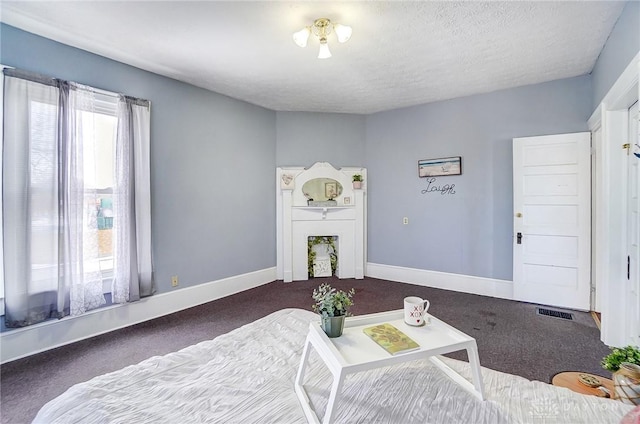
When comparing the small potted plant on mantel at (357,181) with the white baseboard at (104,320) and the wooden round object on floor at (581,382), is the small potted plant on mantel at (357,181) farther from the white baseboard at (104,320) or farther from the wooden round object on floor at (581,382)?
the wooden round object on floor at (581,382)

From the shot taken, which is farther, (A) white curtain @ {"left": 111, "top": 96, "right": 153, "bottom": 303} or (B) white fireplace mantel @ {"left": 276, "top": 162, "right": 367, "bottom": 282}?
(B) white fireplace mantel @ {"left": 276, "top": 162, "right": 367, "bottom": 282}

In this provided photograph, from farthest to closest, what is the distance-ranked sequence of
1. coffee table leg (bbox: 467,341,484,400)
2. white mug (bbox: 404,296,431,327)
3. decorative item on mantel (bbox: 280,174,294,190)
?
decorative item on mantel (bbox: 280,174,294,190) < white mug (bbox: 404,296,431,327) < coffee table leg (bbox: 467,341,484,400)

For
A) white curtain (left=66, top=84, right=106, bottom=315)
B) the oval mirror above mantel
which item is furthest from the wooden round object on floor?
white curtain (left=66, top=84, right=106, bottom=315)

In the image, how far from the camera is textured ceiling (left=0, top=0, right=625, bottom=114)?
2113mm

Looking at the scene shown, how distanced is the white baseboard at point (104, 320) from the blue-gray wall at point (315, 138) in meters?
2.00

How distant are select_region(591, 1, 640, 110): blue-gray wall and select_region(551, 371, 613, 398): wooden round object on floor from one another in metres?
2.09

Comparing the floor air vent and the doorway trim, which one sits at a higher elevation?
the doorway trim

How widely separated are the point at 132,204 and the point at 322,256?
2776 millimetres

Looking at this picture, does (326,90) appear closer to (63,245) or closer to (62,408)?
(63,245)

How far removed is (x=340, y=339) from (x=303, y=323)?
81 cm

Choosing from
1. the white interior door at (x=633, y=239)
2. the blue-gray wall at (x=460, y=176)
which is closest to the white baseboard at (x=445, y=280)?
the blue-gray wall at (x=460, y=176)

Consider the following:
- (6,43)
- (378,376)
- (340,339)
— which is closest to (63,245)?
(6,43)

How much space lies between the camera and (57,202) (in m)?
2.40

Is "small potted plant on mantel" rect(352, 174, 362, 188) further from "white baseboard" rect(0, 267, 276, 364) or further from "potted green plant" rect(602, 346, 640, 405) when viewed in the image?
"potted green plant" rect(602, 346, 640, 405)
